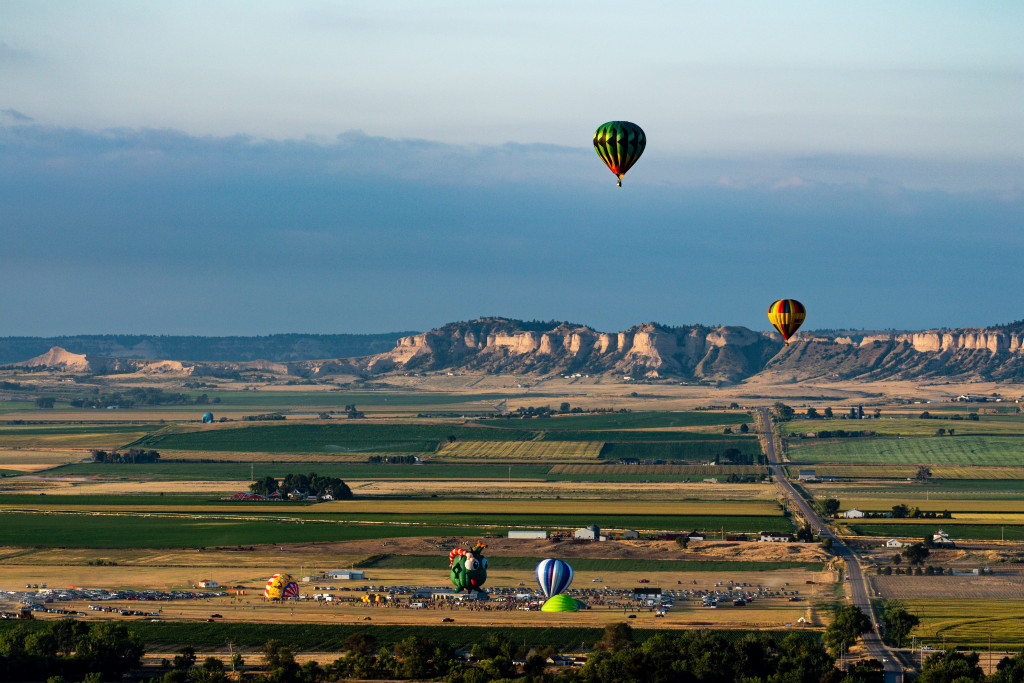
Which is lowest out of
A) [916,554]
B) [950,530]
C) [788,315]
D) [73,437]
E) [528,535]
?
[528,535]

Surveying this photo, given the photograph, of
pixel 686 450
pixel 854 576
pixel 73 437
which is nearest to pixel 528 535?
pixel 854 576

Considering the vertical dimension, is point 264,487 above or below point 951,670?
above

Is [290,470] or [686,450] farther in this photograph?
[686,450]

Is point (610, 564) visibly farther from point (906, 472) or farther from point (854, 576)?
point (906, 472)

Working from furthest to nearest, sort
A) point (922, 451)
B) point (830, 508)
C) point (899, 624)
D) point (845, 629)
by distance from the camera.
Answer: point (922, 451) → point (830, 508) → point (899, 624) → point (845, 629)

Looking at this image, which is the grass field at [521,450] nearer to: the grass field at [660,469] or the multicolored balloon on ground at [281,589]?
the grass field at [660,469]

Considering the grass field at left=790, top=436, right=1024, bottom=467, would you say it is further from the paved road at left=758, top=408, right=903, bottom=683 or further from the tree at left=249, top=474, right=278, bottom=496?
the tree at left=249, top=474, right=278, bottom=496

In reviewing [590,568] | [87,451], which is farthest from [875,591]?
[87,451]
